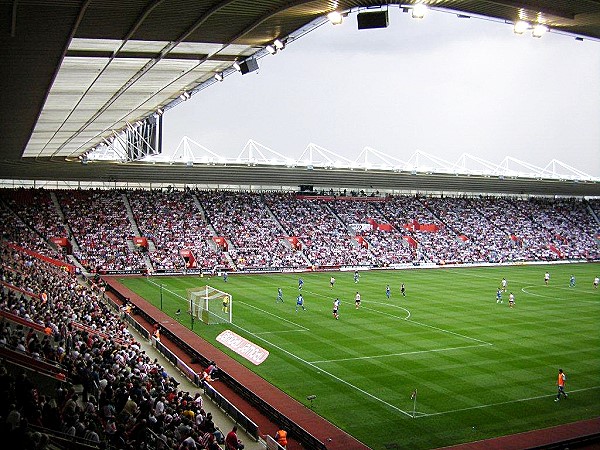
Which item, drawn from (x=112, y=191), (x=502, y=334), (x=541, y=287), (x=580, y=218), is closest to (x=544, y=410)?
(x=502, y=334)

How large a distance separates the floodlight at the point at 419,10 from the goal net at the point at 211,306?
76.0 ft

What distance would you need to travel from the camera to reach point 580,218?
299 ft

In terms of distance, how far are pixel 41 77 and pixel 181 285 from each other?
33.2 m

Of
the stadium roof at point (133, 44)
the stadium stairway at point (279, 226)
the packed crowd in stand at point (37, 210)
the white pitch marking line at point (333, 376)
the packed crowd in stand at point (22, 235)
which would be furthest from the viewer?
the stadium stairway at point (279, 226)

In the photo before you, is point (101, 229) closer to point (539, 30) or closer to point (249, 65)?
point (249, 65)

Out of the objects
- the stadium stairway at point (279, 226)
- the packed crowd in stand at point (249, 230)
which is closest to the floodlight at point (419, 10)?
the packed crowd in stand at point (249, 230)

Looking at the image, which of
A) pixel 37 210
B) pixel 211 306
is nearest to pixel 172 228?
pixel 37 210

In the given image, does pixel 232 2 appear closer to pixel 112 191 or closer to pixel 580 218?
pixel 112 191

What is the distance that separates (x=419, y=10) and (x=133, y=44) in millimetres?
8545

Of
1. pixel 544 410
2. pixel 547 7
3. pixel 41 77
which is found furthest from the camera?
pixel 544 410

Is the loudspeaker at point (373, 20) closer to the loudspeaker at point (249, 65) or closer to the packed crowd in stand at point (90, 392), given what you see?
the loudspeaker at point (249, 65)

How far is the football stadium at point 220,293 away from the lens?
49.1 feet

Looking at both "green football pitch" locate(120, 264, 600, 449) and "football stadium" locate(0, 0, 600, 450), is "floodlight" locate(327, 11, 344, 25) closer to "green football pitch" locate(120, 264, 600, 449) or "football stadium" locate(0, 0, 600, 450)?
"football stadium" locate(0, 0, 600, 450)

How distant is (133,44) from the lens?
18188 millimetres
